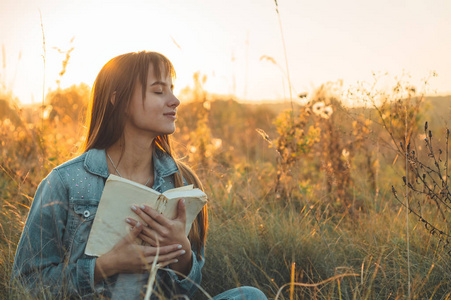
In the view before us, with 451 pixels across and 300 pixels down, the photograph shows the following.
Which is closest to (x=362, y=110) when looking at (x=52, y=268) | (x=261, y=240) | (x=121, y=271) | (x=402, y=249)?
(x=402, y=249)

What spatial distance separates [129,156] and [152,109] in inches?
12.2

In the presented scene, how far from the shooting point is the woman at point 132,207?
1797mm

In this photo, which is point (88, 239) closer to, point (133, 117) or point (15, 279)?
point (15, 279)

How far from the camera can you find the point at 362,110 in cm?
294

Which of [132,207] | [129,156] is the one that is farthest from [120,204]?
[129,156]

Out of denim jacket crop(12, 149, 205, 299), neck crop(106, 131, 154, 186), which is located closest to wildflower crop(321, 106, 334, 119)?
neck crop(106, 131, 154, 186)

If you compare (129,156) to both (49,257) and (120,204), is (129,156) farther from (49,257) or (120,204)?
(49,257)

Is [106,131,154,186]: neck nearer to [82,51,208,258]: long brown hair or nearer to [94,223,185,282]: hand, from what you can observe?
[82,51,208,258]: long brown hair

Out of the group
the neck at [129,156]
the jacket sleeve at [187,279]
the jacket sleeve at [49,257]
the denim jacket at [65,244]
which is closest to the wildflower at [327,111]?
the neck at [129,156]

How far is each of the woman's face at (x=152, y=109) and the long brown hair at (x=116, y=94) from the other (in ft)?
0.09

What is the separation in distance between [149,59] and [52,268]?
1168mm

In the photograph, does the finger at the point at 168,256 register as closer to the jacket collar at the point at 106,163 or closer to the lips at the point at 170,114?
the jacket collar at the point at 106,163

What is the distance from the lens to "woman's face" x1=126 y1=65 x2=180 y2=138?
2.12 m

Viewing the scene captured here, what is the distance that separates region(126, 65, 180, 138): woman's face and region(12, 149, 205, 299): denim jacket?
0.35 m
